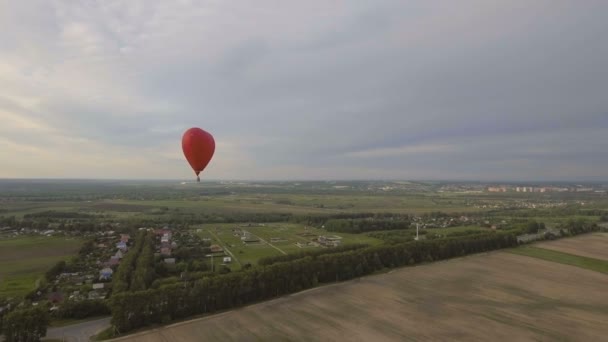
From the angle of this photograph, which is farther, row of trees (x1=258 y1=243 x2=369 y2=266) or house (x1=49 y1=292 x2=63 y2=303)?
A: row of trees (x1=258 y1=243 x2=369 y2=266)

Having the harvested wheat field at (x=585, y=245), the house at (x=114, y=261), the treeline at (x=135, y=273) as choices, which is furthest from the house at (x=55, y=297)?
the harvested wheat field at (x=585, y=245)

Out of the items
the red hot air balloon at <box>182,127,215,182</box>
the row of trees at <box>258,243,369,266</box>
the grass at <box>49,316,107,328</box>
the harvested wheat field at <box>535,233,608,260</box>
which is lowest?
the grass at <box>49,316,107,328</box>

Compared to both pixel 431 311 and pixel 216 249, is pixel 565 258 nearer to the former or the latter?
pixel 431 311

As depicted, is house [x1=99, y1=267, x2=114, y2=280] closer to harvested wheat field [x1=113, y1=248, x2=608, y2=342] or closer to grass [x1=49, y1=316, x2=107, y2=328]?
grass [x1=49, y1=316, x2=107, y2=328]

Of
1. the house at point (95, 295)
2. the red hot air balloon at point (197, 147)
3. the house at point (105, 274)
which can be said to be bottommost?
the house at point (95, 295)

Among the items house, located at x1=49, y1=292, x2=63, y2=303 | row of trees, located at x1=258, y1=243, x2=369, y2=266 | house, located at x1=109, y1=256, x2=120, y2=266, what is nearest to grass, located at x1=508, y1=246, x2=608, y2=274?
row of trees, located at x1=258, y1=243, x2=369, y2=266

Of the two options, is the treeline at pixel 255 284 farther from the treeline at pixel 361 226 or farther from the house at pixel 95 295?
the treeline at pixel 361 226

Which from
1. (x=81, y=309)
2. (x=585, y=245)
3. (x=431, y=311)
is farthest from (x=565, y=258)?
(x=81, y=309)
